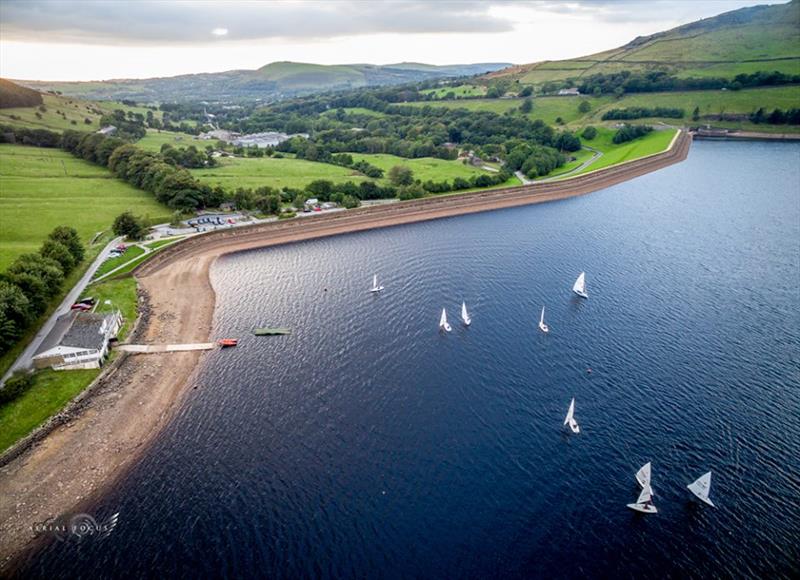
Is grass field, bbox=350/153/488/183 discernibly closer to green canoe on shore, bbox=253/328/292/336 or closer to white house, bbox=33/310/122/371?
green canoe on shore, bbox=253/328/292/336

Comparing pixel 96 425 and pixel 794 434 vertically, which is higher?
pixel 96 425

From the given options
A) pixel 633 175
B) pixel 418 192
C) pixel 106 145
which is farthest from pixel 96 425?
pixel 633 175

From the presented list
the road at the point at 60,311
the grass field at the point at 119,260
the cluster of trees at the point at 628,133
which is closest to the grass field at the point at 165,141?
the grass field at the point at 119,260

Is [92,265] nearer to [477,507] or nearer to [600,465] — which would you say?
[477,507]

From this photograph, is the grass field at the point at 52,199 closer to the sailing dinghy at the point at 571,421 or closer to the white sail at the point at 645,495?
the sailing dinghy at the point at 571,421

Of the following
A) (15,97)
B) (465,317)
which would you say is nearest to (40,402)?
(465,317)

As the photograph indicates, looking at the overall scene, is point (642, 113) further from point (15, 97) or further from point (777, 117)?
point (15, 97)

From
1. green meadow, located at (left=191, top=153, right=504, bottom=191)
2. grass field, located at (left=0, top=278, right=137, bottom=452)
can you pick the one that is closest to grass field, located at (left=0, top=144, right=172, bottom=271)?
green meadow, located at (left=191, top=153, right=504, bottom=191)
